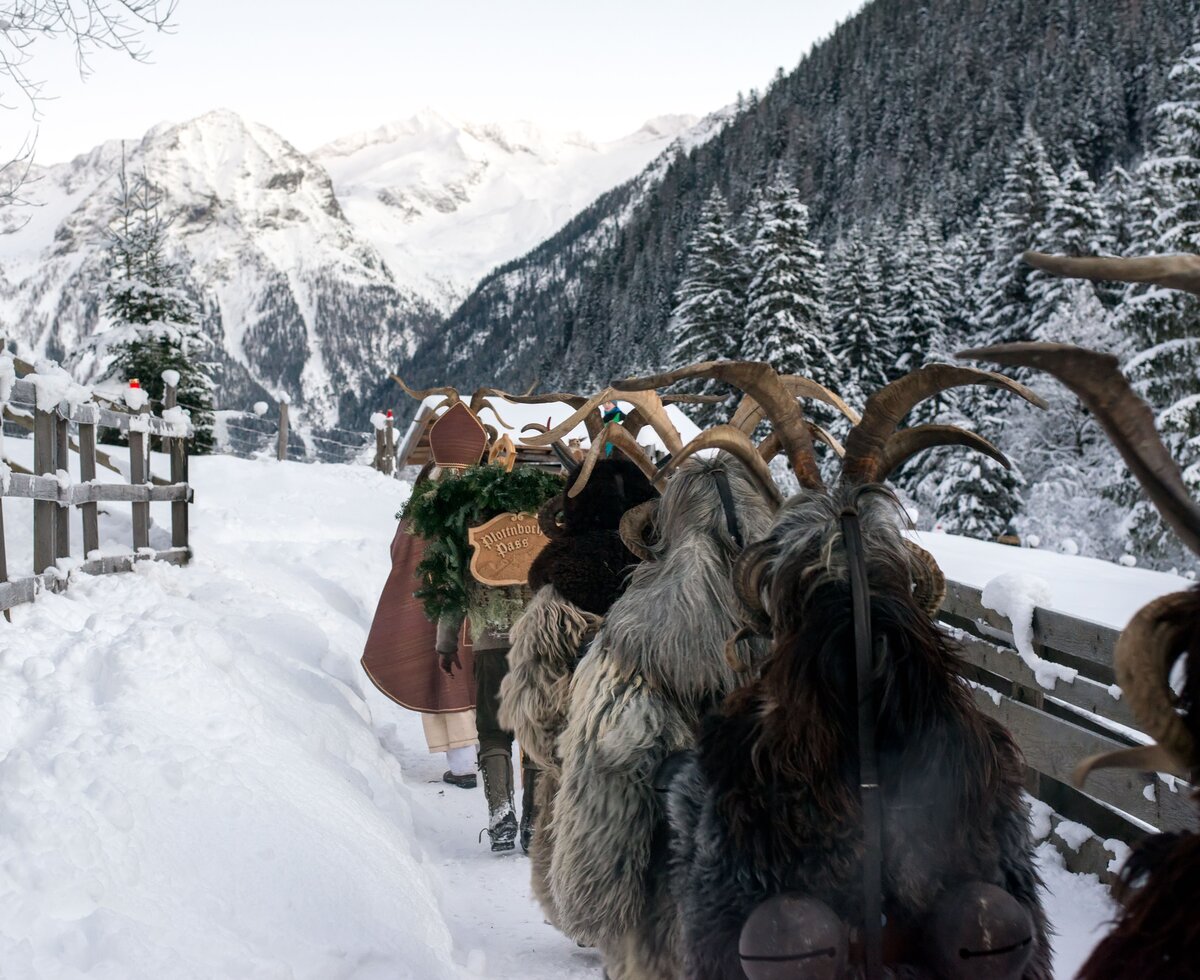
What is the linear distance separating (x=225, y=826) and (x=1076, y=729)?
3484 mm

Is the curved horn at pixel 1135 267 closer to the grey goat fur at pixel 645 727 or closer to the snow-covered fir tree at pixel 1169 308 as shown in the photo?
the grey goat fur at pixel 645 727

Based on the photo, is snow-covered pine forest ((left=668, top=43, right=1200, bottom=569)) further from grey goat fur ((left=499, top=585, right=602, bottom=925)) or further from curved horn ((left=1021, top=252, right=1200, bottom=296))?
curved horn ((left=1021, top=252, right=1200, bottom=296))

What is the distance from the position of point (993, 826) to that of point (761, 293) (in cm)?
2742

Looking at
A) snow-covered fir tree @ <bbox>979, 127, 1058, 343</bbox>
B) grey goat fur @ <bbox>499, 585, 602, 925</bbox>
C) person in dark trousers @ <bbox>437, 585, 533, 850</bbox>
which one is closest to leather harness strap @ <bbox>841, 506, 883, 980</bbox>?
grey goat fur @ <bbox>499, 585, 602, 925</bbox>

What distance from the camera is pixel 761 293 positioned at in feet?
93.5

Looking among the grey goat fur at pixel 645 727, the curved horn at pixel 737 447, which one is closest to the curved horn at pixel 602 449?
the grey goat fur at pixel 645 727

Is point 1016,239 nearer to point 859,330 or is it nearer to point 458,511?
point 859,330

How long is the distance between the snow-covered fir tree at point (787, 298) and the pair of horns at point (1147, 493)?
26.4 metres

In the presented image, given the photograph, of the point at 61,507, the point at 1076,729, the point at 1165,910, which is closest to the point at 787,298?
the point at 61,507

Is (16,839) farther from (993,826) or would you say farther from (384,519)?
(384,519)

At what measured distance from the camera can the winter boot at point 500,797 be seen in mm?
5500

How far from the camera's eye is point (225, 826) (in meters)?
3.62

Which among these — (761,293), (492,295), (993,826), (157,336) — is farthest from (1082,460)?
(492,295)

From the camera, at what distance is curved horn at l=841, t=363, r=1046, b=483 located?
2.18m
